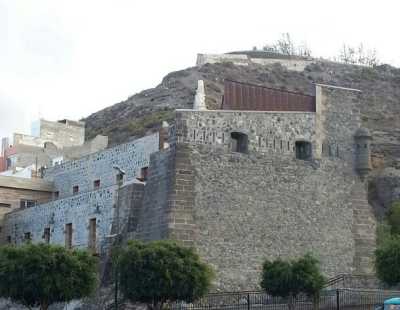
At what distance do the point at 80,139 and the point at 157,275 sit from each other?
45562 mm

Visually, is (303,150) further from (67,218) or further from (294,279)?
(67,218)

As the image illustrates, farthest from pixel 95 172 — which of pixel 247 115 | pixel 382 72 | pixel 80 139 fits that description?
pixel 382 72

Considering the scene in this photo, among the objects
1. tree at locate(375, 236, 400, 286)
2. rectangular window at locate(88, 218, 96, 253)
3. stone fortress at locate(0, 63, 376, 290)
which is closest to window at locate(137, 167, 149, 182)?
stone fortress at locate(0, 63, 376, 290)

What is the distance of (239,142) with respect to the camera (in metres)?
34.0

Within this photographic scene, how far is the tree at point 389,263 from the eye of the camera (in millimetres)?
27359

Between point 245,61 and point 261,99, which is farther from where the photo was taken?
point 245,61

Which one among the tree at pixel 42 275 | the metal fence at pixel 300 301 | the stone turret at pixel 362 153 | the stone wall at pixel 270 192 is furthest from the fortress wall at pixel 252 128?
the tree at pixel 42 275

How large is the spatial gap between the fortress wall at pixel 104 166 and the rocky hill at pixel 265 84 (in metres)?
22.9

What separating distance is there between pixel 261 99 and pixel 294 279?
11.1 metres

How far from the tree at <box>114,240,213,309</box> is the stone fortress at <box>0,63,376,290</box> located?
4.48 metres

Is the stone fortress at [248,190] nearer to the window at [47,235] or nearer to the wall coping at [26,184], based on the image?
the window at [47,235]

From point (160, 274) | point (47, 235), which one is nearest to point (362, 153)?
point (160, 274)

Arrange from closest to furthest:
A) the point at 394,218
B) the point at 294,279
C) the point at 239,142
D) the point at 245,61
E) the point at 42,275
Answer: the point at 42,275, the point at 294,279, the point at 239,142, the point at 394,218, the point at 245,61

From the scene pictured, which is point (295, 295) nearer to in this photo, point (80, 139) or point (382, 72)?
point (80, 139)
